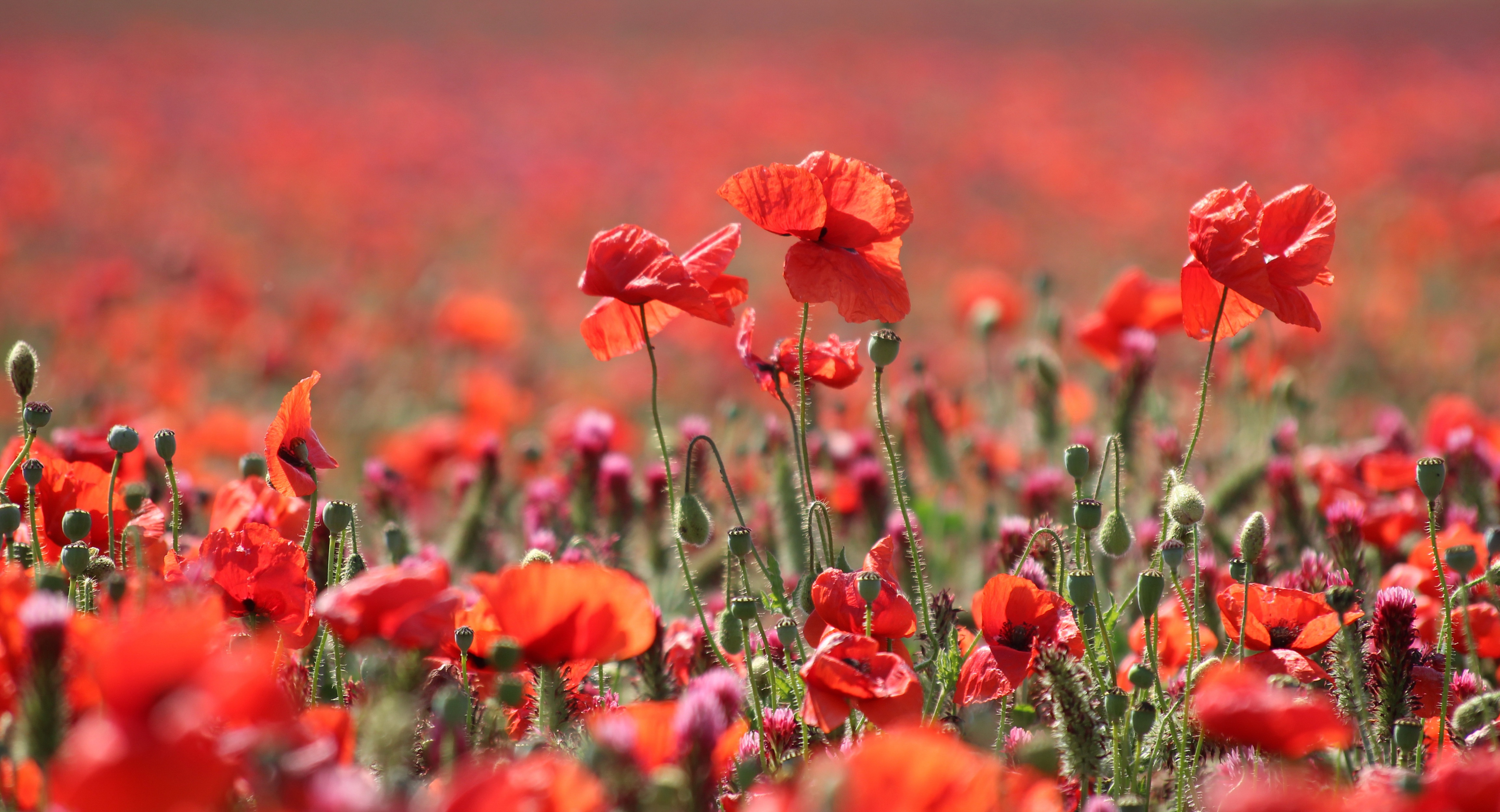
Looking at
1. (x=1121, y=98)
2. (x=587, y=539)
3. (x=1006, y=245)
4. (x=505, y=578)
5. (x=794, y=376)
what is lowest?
(x=587, y=539)

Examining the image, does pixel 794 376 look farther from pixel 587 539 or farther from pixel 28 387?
pixel 28 387

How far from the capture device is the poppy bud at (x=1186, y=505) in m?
1.43

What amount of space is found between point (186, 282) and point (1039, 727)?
4455mm

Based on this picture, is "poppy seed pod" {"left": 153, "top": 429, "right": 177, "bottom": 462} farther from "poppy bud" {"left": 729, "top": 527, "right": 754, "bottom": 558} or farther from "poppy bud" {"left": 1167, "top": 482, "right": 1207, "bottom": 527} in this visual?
"poppy bud" {"left": 1167, "top": 482, "right": 1207, "bottom": 527}

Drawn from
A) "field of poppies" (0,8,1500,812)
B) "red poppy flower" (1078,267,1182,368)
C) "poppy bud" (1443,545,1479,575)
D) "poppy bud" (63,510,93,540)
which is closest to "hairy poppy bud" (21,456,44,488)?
"field of poppies" (0,8,1500,812)

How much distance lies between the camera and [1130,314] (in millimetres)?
2758

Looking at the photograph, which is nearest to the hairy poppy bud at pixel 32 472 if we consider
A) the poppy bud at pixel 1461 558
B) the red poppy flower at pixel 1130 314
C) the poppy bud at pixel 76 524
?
the poppy bud at pixel 76 524

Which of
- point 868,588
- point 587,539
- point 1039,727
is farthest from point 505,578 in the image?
point 587,539

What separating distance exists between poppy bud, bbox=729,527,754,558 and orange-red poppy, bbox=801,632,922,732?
0.21 meters

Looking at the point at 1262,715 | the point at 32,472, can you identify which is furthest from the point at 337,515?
the point at 1262,715

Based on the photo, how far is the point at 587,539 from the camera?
2.22 metres

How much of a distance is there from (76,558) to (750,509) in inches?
77.3

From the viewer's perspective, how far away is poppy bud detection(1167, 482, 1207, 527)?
4.70 feet

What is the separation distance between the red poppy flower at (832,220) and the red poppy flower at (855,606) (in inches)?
13.1
